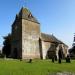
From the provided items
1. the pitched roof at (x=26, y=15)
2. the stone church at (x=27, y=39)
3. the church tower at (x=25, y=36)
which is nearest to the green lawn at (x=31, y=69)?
the church tower at (x=25, y=36)

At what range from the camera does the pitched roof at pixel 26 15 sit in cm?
6068

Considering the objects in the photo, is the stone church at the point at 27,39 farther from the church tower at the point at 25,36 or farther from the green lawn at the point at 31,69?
the green lawn at the point at 31,69

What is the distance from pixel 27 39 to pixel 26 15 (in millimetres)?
8344

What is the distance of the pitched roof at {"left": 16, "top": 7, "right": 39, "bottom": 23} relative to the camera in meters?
60.7

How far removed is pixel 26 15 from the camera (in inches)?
2426

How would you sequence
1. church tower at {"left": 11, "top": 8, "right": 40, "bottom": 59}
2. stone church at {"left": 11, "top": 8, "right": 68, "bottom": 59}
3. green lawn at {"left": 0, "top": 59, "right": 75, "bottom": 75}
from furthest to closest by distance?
stone church at {"left": 11, "top": 8, "right": 68, "bottom": 59} → church tower at {"left": 11, "top": 8, "right": 40, "bottom": 59} → green lawn at {"left": 0, "top": 59, "right": 75, "bottom": 75}

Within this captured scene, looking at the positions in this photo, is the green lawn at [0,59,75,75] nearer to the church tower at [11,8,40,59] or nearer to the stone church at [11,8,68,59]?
the church tower at [11,8,40,59]

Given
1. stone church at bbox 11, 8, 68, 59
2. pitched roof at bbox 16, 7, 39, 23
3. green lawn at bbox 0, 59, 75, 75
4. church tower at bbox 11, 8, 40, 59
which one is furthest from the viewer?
pitched roof at bbox 16, 7, 39, 23

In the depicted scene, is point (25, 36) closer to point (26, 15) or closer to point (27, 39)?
point (27, 39)

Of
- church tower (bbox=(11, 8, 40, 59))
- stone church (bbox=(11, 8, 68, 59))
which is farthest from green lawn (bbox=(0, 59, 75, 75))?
stone church (bbox=(11, 8, 68, 59))

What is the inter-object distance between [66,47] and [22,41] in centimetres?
2370

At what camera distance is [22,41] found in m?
57.7

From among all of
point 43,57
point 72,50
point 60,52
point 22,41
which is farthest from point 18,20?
point 72,50

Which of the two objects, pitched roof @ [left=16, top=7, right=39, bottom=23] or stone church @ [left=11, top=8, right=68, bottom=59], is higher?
pitched roof @ [left=16, top=7, right=39, bottom=23]
